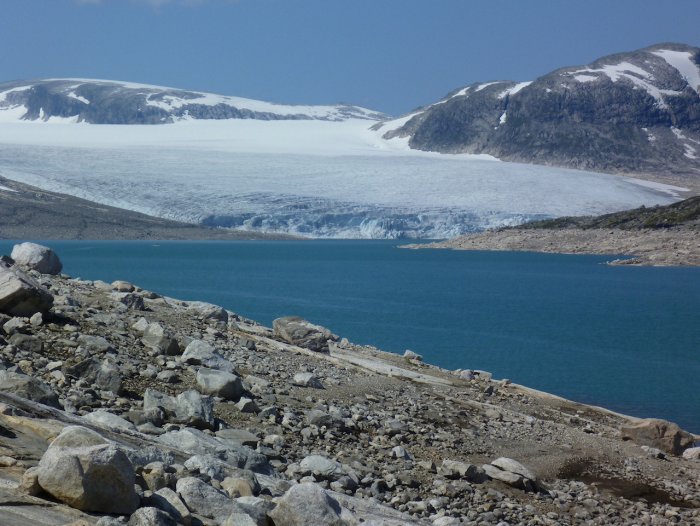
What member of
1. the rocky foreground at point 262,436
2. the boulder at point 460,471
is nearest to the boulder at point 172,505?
the rocky foreground at point 262,436

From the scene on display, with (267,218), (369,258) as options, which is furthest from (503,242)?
(267,218)

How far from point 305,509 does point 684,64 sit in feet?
532

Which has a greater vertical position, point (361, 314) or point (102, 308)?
point (102, 308)

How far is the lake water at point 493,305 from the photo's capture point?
827 inches

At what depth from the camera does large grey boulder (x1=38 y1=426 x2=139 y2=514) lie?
4.03 meters

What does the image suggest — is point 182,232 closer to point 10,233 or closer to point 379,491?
point 10,233

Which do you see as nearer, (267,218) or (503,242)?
(503,242)

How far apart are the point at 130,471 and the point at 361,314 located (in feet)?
92.9

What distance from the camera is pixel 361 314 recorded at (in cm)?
3241

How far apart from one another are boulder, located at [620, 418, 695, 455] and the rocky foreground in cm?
2

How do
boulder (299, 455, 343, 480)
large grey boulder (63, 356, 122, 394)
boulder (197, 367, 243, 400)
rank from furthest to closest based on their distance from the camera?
boulder (197, 367, 243, 400)
large grey boulder (63, 356, 122, 394)
boulder (299, 455, 343, 480)

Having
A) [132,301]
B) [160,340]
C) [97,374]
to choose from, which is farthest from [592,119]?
[97,374]

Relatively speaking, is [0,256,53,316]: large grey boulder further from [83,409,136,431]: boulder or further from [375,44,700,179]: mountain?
[375,44,700,179]: mountain

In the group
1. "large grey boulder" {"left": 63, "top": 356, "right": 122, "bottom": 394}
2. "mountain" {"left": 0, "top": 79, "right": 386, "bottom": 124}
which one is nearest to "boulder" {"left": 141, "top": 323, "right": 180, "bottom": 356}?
"large grey boulder" {"left": 63, "top": 356, "right": 122, "bottom": 394}
